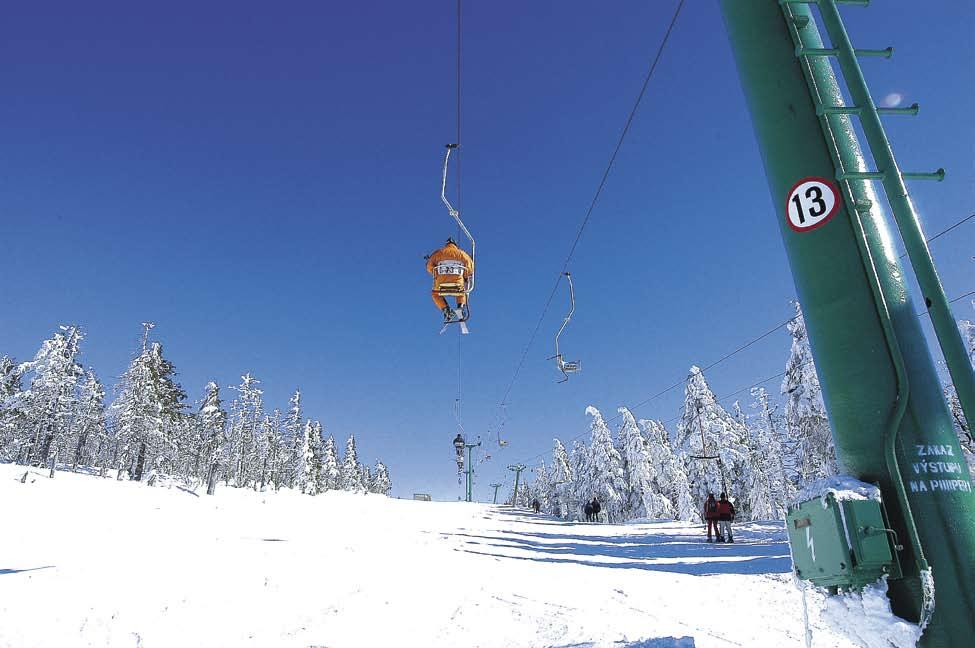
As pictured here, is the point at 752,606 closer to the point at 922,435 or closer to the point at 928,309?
the point at 922,435

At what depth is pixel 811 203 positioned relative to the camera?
3.72m

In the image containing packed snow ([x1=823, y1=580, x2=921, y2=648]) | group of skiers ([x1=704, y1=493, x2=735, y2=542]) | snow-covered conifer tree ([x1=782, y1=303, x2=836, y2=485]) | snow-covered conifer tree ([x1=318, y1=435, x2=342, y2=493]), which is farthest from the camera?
snow-covered conifer tree ([x1=318, y1=435, x2=342, y2=493])

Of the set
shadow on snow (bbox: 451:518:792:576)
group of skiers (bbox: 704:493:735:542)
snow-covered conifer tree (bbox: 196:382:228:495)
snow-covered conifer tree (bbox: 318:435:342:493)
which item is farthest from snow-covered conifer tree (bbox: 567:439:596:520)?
snow-covered conifer tree (bbox: 318:435:342:493)

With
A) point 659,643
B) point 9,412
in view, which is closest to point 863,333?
point 659,643

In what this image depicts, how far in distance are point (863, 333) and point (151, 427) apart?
189 feet

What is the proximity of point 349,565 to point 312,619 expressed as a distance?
3.87 meters

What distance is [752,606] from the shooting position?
25.8 feet

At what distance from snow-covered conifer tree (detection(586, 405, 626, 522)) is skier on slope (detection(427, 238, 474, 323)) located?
4299cm

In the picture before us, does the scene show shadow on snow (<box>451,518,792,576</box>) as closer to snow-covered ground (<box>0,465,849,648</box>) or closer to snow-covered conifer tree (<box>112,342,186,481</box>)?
snow-covered ground (<box>0,465,849,648</box>)

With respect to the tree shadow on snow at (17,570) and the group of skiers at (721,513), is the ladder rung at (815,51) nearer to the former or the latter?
the tree shadow on snow at (17,570)

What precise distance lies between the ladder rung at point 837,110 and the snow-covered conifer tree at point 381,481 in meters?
143

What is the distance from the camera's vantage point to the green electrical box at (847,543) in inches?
112

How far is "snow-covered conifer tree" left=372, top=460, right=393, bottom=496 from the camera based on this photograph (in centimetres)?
13888

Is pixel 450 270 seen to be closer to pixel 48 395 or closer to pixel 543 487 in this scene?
pixel 48 395
